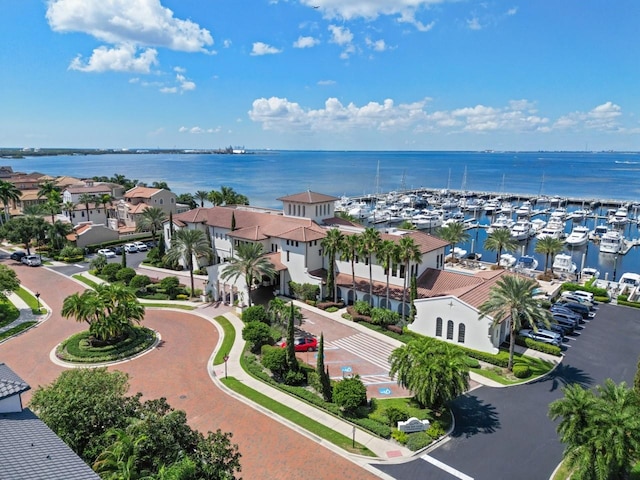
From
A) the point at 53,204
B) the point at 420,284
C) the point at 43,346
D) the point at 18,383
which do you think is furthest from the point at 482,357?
the point at 53,204

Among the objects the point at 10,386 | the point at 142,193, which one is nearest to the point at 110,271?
the point at 142,193

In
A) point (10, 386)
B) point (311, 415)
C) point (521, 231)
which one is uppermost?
point (10, 386)

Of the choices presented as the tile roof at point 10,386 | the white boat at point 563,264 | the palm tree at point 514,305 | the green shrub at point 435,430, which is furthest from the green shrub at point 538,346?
the tile roof at point 10,386

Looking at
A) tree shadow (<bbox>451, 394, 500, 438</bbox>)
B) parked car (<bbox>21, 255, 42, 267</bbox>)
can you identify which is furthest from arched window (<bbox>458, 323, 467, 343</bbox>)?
parked car (<bbox>21, 255, 42, 267</bbox>)

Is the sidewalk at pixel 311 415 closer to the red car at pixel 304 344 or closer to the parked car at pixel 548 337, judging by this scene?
the red car at pixel 304 344

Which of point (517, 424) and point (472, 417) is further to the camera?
point (472, 417)

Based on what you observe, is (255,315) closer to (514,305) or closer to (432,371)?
(432,371)
